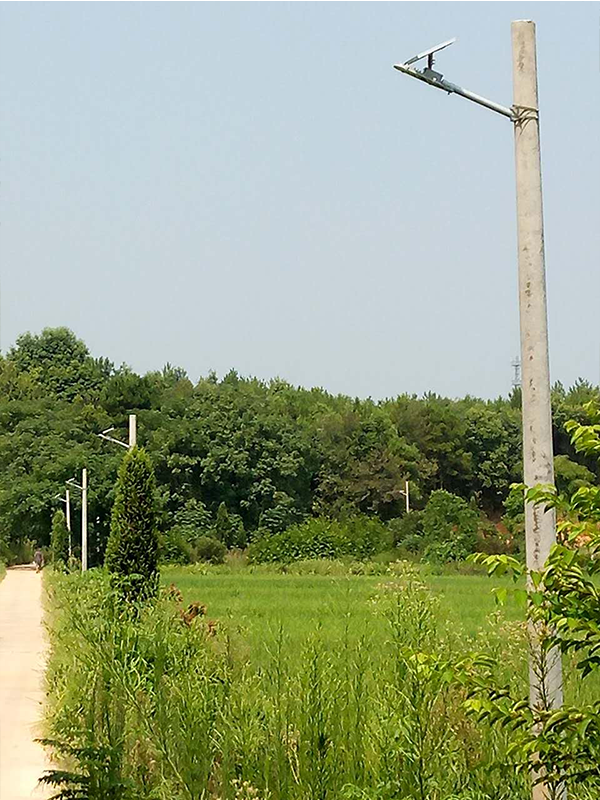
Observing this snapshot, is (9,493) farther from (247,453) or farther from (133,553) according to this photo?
(133,553)

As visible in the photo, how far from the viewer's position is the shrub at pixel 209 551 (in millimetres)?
57750

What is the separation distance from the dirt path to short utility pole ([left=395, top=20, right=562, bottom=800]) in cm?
421

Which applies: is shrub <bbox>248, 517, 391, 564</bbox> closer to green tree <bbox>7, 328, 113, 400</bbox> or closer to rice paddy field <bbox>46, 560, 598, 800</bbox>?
green tree <bbox>7, 328, 113, 400</bbox>

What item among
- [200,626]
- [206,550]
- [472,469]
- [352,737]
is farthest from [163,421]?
[352,737]

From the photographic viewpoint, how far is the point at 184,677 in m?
9.27

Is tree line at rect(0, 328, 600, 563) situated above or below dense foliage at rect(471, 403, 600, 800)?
above

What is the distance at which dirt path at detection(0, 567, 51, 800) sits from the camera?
10245 millimetres

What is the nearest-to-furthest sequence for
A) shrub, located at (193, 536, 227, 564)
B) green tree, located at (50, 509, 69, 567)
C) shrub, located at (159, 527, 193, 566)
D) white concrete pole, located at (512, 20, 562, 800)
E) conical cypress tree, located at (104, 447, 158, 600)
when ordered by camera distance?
1. white concrete pole, located at (512, 20, 562, 800)
2. conical cypress tree, located at (104, 447, 158, 600)
3. green tree, located at (50, 509, 69, 567)
4. shrub, located at (159, 527, 193, 566)
5. shrub, located at (193, 536, 227, 564)

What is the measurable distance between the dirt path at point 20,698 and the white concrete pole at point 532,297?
13.7ft

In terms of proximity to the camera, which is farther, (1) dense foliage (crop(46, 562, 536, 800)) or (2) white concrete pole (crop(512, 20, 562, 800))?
(1) dense foliage (crop(46, 562, 536, 800))

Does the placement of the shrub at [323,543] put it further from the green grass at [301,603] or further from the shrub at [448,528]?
the green grass at [301,603]

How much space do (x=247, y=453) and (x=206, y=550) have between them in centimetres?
623

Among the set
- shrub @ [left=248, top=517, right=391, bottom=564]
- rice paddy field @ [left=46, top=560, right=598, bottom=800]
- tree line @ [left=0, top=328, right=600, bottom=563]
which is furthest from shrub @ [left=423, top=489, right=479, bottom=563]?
rice paddy field @ [left=46, top=560, right=598, bottom=800]

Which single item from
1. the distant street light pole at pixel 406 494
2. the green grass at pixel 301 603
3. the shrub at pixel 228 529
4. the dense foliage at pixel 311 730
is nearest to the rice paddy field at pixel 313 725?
→ the dense foliage at pixel 311 730
